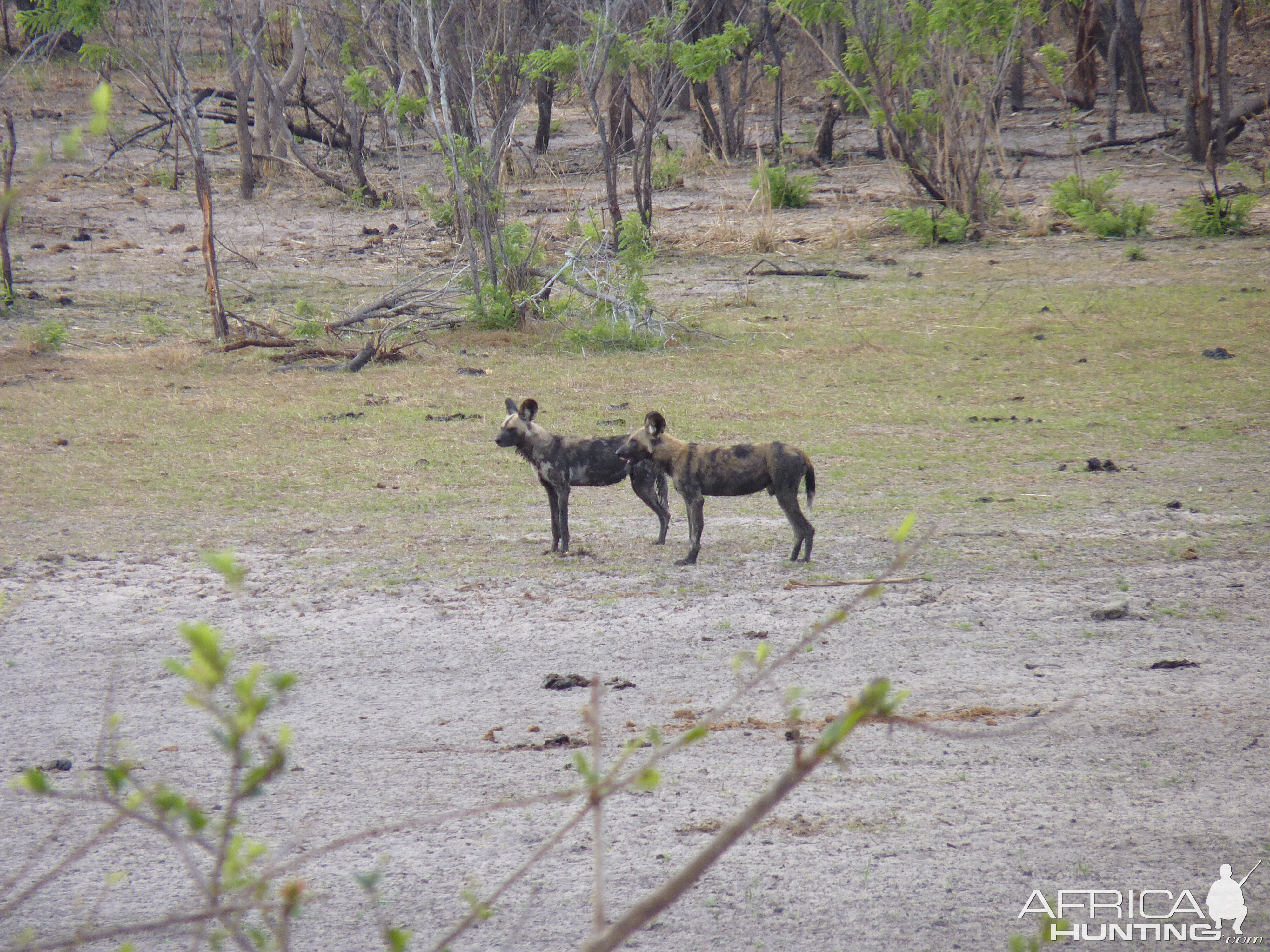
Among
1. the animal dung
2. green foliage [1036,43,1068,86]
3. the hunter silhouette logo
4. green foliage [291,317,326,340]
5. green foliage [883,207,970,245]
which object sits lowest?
the animal dung

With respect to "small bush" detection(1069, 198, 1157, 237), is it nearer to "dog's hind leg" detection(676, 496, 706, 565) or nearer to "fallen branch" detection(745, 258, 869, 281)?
"fallen branch" detection(745, 258, 869, 281)

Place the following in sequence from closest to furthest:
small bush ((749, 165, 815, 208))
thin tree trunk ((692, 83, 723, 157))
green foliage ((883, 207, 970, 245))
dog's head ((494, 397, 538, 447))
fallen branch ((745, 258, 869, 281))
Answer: dog's head ((494, 397, 538, 447)), fallen branch ((745, 258, 869, 281)), green foliage ((883, 207, 970, 245)), small bush ((749, 165, 815, 208)), thin tree trunk ((692, 83, 723, 157))

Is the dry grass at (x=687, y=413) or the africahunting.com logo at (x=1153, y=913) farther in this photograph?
the dry grass at (x=687, y=413)

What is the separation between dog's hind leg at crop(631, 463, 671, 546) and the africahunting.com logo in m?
4.43

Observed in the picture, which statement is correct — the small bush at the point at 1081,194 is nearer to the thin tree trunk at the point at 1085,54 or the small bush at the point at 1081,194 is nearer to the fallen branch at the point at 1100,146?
the fallen branch at the point at 1100,146

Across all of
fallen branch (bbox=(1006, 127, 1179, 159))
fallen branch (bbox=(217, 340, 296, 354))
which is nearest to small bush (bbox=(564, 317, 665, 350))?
fallen branch (bbox=(217, 340, 296, 354))

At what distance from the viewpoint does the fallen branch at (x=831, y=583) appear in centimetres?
693

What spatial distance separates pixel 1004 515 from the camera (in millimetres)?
8328

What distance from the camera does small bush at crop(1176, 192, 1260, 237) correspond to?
18484 mm

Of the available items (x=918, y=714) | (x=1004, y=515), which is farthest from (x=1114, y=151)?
(x=918, y=714)

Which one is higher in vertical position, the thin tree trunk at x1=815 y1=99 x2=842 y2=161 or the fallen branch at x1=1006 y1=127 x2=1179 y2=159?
the thin tree trunk at x1=815 y1=99 x2=842 y2=161

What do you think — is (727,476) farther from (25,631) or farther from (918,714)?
(25,631)

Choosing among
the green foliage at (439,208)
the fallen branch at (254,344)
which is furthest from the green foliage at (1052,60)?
the fallen branch at (254,344)

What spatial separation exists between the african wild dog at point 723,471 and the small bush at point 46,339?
9.75m
